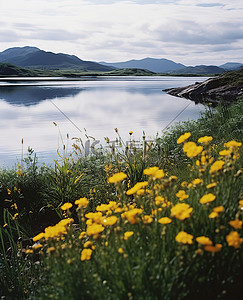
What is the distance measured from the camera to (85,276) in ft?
7.80

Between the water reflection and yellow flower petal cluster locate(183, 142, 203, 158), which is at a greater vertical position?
the water reflection

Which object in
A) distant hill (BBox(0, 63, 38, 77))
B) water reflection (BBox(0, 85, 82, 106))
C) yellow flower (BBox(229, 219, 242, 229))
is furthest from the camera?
distant hill (BBox(0, 63, 38, 77))

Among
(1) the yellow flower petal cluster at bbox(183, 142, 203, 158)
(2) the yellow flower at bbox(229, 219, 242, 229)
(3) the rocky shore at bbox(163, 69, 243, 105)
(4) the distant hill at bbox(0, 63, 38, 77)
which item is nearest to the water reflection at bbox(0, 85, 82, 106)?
(3) the rocky shore at bbox(163, 69, 243, 105)

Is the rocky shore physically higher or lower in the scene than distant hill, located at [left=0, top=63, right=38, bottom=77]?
lower

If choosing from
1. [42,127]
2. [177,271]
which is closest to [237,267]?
[177,271]

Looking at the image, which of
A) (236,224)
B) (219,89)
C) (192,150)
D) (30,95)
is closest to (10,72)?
(30,95)

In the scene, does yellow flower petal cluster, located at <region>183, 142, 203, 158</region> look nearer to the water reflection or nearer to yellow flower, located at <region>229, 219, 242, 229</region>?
yellow flower, located at <region>229, 219, 242, 229</region>

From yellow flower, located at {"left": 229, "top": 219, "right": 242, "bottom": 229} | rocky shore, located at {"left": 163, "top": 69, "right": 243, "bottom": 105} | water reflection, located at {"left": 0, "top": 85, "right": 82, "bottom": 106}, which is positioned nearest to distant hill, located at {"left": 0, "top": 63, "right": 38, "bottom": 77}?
water reflection, located at {"left": 0, "top": 85, "right": 82, "bottom": 106}

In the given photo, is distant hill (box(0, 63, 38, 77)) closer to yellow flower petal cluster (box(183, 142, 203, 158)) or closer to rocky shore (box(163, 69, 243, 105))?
rocky shore (box(163, 69, 243, 105))

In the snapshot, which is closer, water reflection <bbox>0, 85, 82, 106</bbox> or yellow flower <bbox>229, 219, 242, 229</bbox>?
yellow flower <bbox>229, 219, 242, 229</bbox>

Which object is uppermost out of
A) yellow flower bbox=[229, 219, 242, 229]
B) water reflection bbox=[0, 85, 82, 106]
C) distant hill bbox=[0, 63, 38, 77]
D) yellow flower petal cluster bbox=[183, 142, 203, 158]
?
distant hill bbox=[0, 63, 38, 77]

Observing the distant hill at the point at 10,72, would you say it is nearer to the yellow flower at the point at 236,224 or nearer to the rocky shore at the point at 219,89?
the rocky shore at the point at 219,89

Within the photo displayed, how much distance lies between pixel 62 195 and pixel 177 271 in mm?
3766

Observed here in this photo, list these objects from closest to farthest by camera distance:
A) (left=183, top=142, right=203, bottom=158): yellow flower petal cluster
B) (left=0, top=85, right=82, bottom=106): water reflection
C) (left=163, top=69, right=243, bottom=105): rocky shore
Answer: (left=183, top=142, right=203, bottom=158): yellow flower petal cluster
(left=163, top=69, right=243, bottom=105): rocky shore
(left=0, top=85, right=82, bottom=106): water reflection
